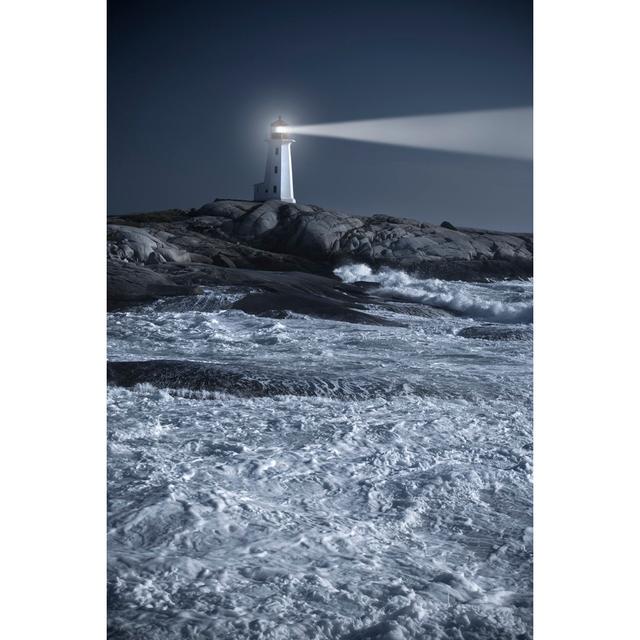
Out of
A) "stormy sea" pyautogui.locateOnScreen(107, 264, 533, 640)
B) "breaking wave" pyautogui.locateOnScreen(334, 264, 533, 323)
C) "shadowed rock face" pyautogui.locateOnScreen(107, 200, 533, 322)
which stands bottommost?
"stormy sea" pyautogui.locateOnScreen(107, 264, 533, 640)

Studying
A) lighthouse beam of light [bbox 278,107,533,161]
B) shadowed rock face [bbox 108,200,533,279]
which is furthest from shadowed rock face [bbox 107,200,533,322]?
lighthouse beam of light [bbox 278,107,533,161]

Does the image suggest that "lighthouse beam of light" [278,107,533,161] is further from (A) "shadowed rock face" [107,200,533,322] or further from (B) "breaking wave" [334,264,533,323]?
(B) "breaking wave" [334,264,533,323]

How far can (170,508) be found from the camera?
2617 millimetres

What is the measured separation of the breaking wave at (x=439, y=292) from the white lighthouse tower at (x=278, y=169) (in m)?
0.65

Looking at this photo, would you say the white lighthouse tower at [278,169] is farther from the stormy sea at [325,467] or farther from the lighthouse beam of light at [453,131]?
the stormy sea at [325,467]

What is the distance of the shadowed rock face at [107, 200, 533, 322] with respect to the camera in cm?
368

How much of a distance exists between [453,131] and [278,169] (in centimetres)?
89

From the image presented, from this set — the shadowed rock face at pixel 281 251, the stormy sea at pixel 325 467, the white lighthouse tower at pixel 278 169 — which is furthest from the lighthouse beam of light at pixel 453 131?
the stormy sea at pixel 325 467

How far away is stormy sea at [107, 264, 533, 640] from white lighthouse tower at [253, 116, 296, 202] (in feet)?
2.24

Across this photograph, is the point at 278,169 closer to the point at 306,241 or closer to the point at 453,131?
the point at 306,241

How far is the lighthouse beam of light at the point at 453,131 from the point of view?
346cm

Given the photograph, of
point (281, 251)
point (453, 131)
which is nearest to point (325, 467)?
point (281, 251)

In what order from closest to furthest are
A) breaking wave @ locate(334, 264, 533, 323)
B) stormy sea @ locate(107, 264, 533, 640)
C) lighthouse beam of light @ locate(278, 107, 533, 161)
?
1. stormy sea @ locate(107, 264, 533, 640)
2. lighthouse beam of light @ locate(278, 107, 533, 161)
3. breaking wave @ locate(334, 264, 533, 323)
